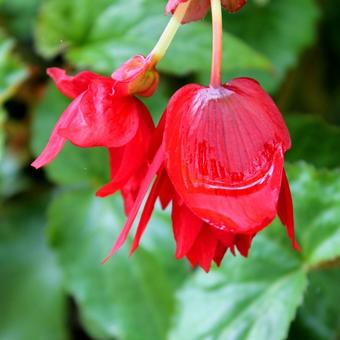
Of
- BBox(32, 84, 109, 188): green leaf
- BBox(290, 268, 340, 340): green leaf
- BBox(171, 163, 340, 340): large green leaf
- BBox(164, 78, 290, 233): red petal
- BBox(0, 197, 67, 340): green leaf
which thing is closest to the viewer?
BBox(164, 78, 290, 233): red petal

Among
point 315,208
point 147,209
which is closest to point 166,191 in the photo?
point 147,209

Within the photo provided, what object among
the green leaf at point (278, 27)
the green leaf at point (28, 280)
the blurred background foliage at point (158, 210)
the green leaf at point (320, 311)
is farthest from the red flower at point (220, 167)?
the green leaf at point (28, 280)

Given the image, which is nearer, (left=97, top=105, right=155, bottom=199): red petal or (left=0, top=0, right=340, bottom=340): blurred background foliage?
(left=97, top=105, right=155, bottom=199): red petal

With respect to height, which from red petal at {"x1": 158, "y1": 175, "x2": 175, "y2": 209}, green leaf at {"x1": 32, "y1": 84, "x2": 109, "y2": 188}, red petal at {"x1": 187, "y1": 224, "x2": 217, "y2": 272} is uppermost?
red petal at {"x1": 158, "y1": 175, "x2": 175, "y2": 209}

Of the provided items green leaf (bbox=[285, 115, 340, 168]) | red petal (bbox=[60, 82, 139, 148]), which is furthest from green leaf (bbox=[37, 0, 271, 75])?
red petal (bbox=[60, 82, 139, 148])

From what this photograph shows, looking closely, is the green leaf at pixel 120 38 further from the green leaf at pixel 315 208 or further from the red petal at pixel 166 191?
the red petal at pixel 166 191

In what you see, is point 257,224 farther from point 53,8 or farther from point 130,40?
point 53,8

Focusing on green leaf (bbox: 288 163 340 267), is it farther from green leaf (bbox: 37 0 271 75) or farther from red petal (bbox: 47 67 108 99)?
red petal (bbox: 47 67 108 99)
